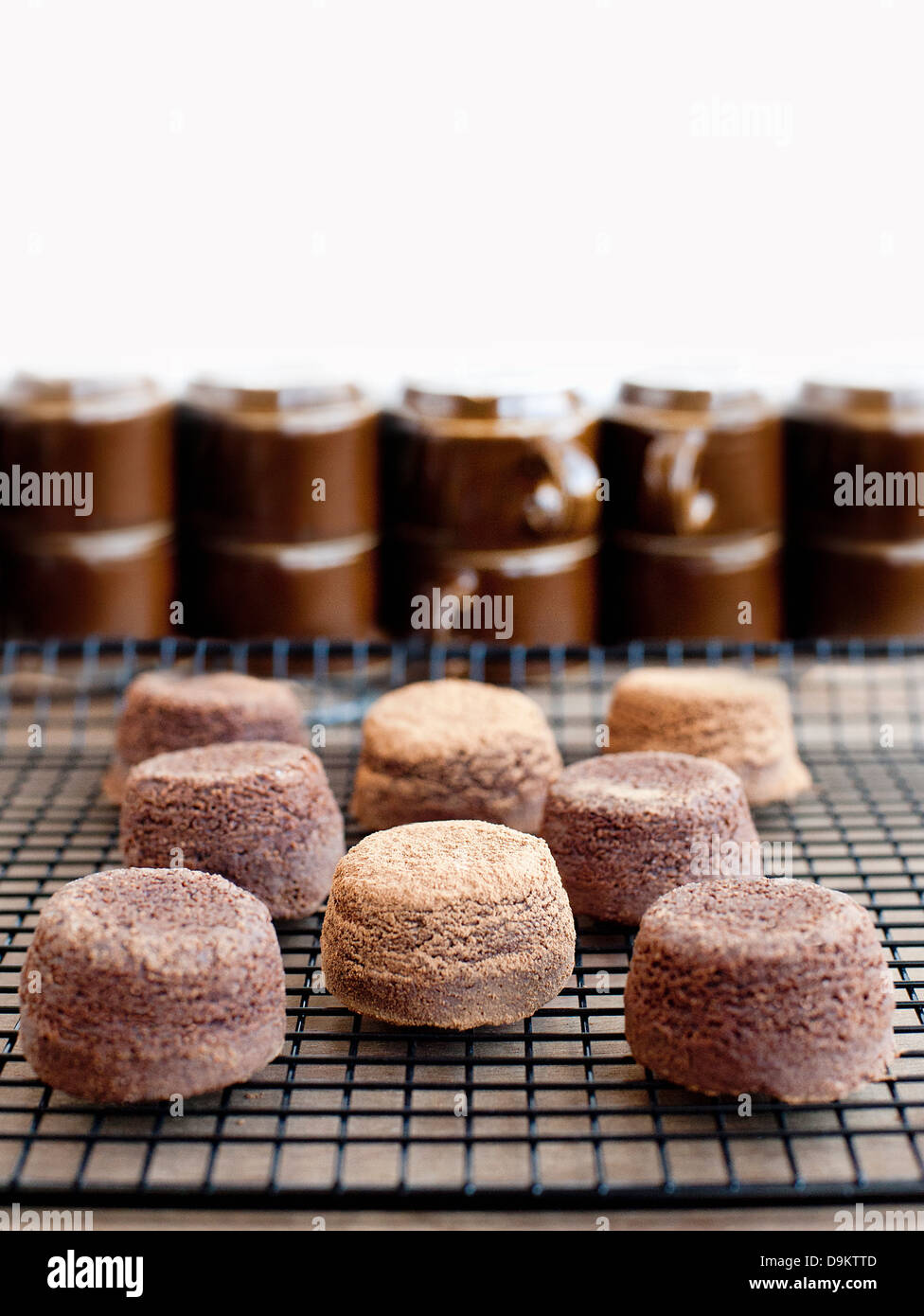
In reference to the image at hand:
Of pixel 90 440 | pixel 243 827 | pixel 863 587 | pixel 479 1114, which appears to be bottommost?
pixel 479 1114

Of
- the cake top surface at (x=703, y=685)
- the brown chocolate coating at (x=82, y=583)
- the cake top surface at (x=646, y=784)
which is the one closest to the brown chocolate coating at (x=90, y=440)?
the brown chocolate coating at (x=82, y=583)

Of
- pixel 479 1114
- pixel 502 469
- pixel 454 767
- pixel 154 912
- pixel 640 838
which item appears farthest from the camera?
pixel 502 469

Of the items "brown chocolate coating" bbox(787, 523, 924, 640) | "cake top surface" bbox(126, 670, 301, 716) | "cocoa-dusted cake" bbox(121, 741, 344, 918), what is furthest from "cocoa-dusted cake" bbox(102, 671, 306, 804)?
"brown chocolate coating" bbox(787, 523, 924, 640)

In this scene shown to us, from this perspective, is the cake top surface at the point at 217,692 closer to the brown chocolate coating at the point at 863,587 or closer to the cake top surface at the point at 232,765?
the cake top surface at the point at 232,765

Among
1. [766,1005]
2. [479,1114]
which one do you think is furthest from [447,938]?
[766,1005]

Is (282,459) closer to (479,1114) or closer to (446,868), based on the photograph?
(446,868)

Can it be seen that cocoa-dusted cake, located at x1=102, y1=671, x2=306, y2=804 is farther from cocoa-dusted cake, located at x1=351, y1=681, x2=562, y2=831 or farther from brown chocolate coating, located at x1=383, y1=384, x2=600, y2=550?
brown chocolate coating, located at x1=383, y1=384, x2=600, y2=550
